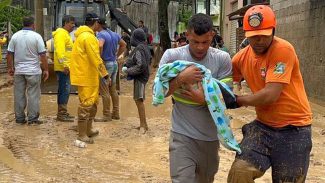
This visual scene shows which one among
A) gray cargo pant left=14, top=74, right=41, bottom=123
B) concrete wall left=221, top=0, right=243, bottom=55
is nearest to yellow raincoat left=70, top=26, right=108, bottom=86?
gray cargo pant left=14, top=74, right=41, bottom=123

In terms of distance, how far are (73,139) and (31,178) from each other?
2188mm

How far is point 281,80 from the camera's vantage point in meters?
3.25

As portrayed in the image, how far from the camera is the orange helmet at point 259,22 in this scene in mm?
3246

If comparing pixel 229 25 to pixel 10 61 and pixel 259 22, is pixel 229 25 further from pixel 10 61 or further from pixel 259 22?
pixel 259 22

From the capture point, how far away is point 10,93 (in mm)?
13312

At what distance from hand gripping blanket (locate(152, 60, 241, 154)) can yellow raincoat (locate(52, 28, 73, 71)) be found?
5667mm

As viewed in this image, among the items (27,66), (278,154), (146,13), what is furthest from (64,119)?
(146,13)

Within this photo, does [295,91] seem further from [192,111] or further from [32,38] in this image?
[32,38]

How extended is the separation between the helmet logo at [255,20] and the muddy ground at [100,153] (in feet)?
9.30

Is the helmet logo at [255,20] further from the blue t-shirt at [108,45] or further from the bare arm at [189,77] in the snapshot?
the blue t-shirt at [108,45]

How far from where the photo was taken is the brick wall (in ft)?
40.9

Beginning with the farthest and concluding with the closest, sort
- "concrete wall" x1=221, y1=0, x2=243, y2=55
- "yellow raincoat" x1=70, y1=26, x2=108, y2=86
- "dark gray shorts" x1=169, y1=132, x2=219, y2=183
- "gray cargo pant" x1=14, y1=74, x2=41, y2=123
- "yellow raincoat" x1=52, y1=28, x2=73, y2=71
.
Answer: "concrete wall" x1=221, y1=0, x2=243, y2=55
"yellow raincoat" x1=52, y1=28, x2=73, y2=71
"gray cargo pant" x1=14, y1=74, x2=41, y2=123
"yellow raincoat" x1=70, y1=26, x2=108, y2=86
"dark gray shorts" x1=169, y1=132, x2=219, y2=183

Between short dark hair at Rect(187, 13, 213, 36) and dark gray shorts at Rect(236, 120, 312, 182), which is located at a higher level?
short dark hair at Rect(187, 13, 213, 36)

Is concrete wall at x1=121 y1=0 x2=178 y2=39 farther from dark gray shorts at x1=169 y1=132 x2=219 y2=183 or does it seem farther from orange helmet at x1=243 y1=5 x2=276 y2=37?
orange helmet at x1=243 y1=5 x2=276 y2=37
